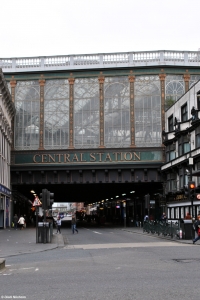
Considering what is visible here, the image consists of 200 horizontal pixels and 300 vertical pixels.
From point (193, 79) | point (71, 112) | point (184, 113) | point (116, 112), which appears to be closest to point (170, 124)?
point (184, 113)

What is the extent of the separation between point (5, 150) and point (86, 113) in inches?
445

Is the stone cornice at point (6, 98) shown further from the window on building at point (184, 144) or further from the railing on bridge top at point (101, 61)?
the window on building at point (184, 144)

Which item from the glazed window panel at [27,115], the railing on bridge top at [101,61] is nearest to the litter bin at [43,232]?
the glazed window panel at [27,115]

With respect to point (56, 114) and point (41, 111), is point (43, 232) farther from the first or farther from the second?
point (41, 111)

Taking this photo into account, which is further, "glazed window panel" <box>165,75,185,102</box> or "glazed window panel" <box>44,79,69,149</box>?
"glazed window panel" <box>165,75,185,102</box>

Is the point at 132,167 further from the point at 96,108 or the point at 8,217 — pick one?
the point at 8,217

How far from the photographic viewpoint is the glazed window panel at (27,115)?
207 ft

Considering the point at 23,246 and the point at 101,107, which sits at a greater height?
the point at 101,107

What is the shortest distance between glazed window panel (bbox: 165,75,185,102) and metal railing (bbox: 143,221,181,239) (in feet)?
73.1

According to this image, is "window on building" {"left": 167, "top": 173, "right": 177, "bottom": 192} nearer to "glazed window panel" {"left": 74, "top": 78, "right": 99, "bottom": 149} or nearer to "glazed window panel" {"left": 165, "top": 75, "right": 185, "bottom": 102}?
"glazed window panel" {"left": 74, "top": 78, "right": 99, "bottom": 149}

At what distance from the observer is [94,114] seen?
63156 millimetres

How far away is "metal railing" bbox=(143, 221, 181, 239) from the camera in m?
35.1

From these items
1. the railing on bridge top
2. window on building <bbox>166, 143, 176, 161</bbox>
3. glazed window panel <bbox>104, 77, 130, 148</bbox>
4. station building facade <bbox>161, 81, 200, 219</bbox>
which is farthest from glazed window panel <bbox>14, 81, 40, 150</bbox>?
station building facade <bbox>161, 81, 200, 219</bbox>

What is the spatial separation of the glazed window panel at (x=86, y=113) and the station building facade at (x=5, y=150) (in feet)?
26.6
